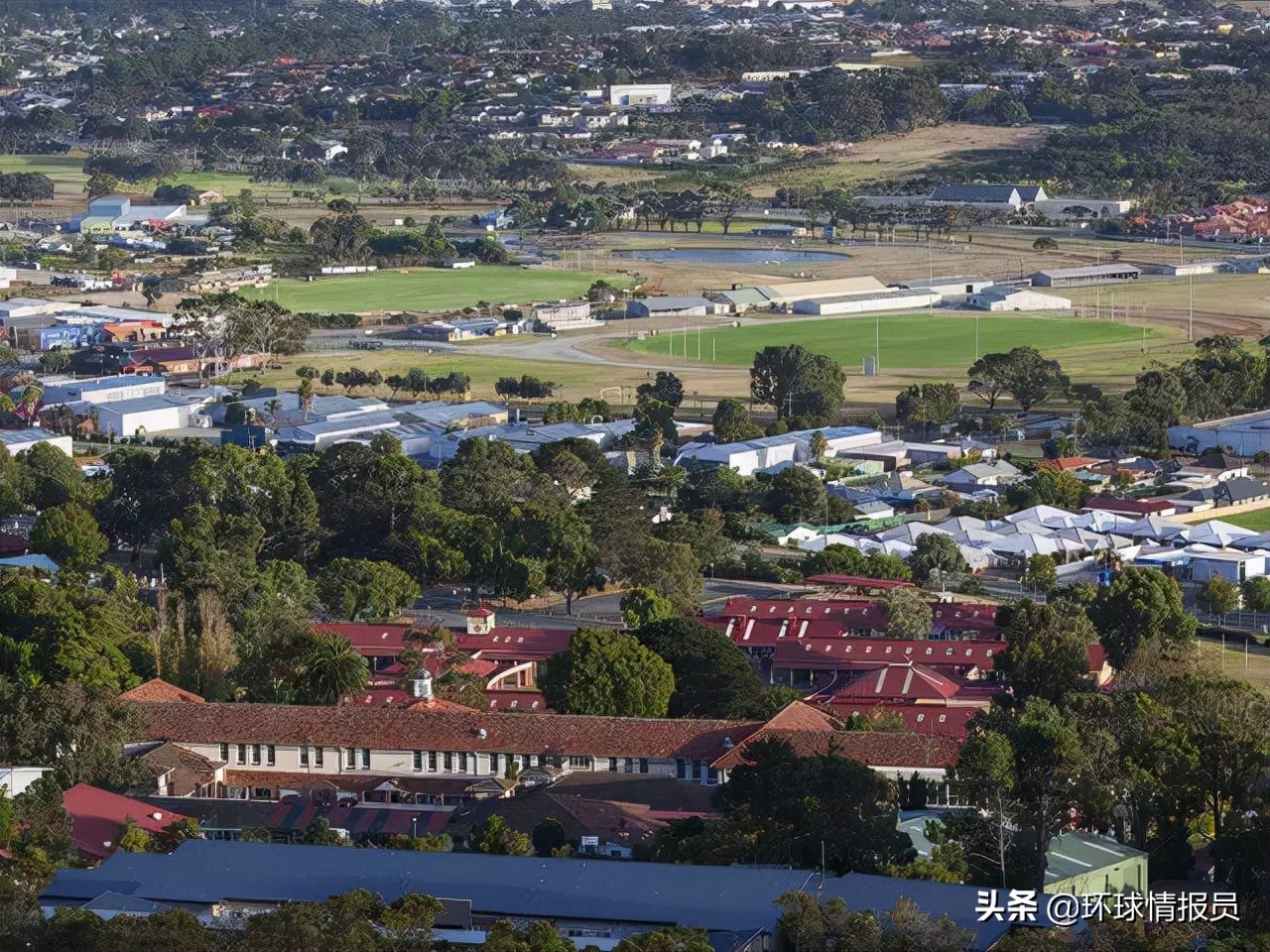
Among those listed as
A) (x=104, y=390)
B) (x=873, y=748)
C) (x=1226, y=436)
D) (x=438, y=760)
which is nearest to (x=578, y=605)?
(x=438, y=760)

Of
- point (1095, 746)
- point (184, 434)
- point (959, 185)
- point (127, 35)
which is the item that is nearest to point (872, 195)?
point (959, 185)

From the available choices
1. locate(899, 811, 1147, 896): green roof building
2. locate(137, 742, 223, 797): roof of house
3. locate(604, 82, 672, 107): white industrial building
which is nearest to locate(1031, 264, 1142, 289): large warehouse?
locate(137, 742, 223, 797): roof of house

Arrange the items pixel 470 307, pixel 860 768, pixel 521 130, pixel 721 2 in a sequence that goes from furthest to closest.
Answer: pixel 721 2
pixel 521 130
pixel 470 307
pixel 860 768

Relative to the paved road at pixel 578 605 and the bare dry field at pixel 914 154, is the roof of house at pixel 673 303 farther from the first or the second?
the bare dry field at pixel 914 154

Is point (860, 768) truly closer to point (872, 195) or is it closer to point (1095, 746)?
point (1095, 746)

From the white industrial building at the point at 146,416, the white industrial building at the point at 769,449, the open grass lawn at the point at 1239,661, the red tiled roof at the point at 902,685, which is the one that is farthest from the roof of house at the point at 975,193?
the red tiled roof at the point at 902,685

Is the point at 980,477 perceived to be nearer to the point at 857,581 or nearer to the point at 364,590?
the point at 857,581

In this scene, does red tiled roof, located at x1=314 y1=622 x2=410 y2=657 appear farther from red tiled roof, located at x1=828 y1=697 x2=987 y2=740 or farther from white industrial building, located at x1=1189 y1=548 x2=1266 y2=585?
white industrial building, located at x1=1189 y1=548 x2=1266 y2=585
